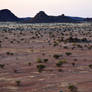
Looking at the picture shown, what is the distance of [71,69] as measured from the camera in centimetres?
2091

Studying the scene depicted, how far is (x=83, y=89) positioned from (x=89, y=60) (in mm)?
10211

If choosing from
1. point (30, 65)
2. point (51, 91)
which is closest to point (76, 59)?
point (30, 65)

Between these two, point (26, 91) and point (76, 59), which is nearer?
point (26, 91)

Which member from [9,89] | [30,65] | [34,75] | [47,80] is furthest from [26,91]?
[30,65]

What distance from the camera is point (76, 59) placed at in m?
25.7

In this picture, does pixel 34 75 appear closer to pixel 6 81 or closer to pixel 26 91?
pixel 6 81

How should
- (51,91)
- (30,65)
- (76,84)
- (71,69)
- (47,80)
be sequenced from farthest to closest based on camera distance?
(30,65), (71,69), (47,80), (76,84), (51,91)

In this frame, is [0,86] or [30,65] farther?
[30,65]

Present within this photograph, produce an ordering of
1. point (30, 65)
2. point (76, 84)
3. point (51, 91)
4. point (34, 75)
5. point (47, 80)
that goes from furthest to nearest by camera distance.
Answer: point (30, 65)
point (34, 75)
point (47, 80)
point (76, 84)
point (51, 91)

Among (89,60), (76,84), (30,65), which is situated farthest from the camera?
(89,60)

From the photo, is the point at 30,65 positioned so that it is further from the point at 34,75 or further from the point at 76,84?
the point at 76,84

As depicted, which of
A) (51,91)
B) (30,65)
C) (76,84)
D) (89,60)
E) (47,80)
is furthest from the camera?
(89,60)

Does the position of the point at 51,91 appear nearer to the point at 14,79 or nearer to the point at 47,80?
the point at 47,80

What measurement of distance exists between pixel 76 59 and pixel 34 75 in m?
7.36
